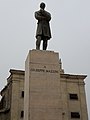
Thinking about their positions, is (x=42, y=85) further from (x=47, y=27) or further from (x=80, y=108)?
(x=80, y=108)

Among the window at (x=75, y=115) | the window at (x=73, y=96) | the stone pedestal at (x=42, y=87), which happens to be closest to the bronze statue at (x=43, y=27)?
the stone pedestal at (x=42, y=87)

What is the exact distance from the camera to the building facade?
33.1 meters

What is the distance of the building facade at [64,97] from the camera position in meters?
33.1

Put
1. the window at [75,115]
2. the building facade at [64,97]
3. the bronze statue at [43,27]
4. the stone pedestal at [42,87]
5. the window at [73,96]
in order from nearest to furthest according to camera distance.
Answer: the stone pedestal at [42,87] < the bronze statue at [43,27] < the building facade at [64,97] < the window at [75,115] < the window at [73,96]

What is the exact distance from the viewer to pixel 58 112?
13.3 meters

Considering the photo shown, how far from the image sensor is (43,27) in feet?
51.2

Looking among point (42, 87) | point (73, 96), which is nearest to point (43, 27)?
point (42, 87)

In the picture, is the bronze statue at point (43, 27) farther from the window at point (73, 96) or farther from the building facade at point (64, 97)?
the window at point (73, 96)

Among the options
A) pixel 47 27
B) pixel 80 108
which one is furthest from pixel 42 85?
pixel 80 108

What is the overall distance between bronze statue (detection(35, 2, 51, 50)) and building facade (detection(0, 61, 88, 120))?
18616mm

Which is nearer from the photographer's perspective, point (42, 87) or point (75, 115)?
point (42, 87)

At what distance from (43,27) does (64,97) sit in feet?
68.9

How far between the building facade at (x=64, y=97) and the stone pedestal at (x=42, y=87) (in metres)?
19.2

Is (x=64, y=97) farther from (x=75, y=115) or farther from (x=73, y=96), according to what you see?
(x=75, y=115)
